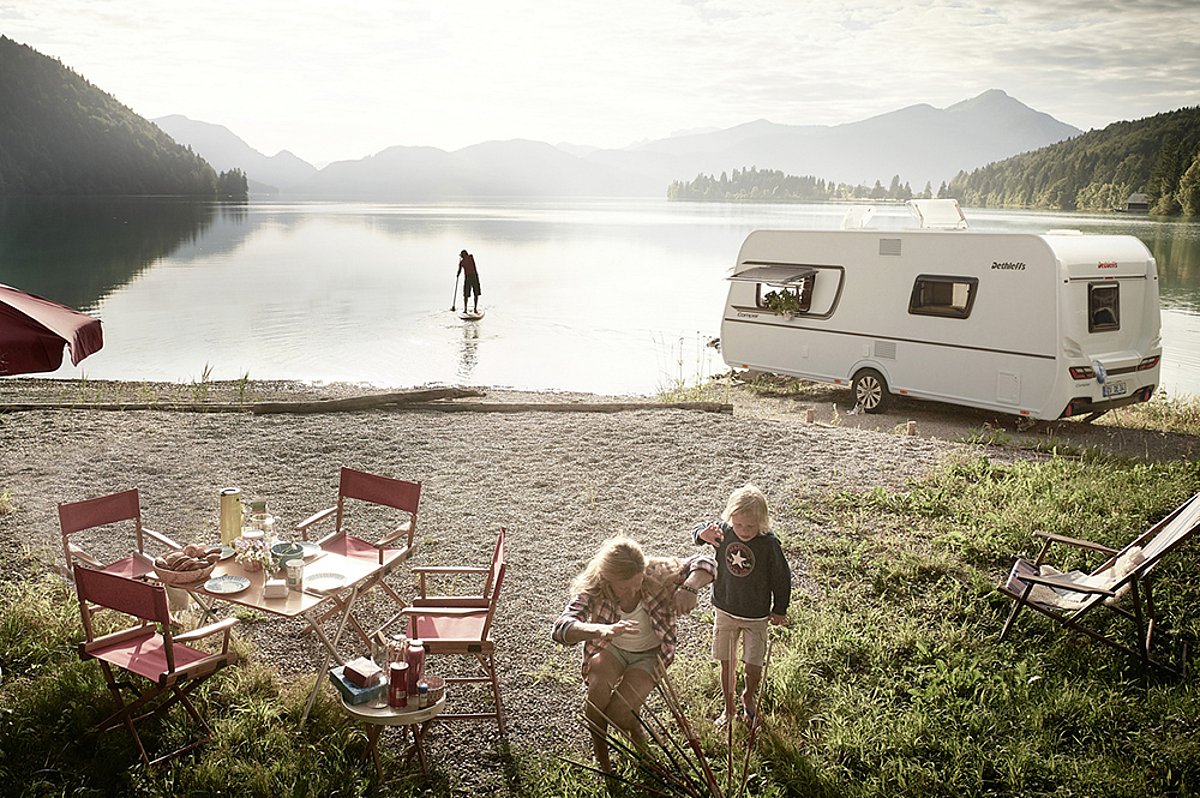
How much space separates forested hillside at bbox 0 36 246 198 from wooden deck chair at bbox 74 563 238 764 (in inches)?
5528

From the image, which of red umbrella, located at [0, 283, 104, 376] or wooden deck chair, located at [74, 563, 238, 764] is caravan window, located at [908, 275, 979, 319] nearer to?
wooden deck chair, located at [74, 563, 238, 764]

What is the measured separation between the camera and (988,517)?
24.6 feet

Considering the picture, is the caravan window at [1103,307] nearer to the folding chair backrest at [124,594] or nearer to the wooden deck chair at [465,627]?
the wooden deck chair at [465,627]

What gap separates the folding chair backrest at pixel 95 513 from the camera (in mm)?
5293

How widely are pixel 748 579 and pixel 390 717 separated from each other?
5.93 feet

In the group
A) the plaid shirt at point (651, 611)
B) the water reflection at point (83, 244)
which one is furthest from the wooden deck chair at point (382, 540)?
the water reflection at point (83, 244)

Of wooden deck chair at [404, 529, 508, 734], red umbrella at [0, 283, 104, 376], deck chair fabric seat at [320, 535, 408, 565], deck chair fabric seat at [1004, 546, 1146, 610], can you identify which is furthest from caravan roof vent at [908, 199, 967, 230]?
red umbrella at [0, 283, 104, 376]

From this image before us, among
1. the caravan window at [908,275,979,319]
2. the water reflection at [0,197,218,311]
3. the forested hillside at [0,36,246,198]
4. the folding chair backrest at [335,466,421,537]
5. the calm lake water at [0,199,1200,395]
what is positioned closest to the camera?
the folding chair backrest at [335,466,421,537]

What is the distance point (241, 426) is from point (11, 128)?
13548 cm

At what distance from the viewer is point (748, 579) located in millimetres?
4516

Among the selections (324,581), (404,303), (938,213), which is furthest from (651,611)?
(404,303)

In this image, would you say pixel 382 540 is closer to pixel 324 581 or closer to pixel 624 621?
pixel 324 581

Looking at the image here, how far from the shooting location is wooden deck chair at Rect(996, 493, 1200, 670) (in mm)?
5262

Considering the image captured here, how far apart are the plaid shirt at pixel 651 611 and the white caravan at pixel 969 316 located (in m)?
8.81
